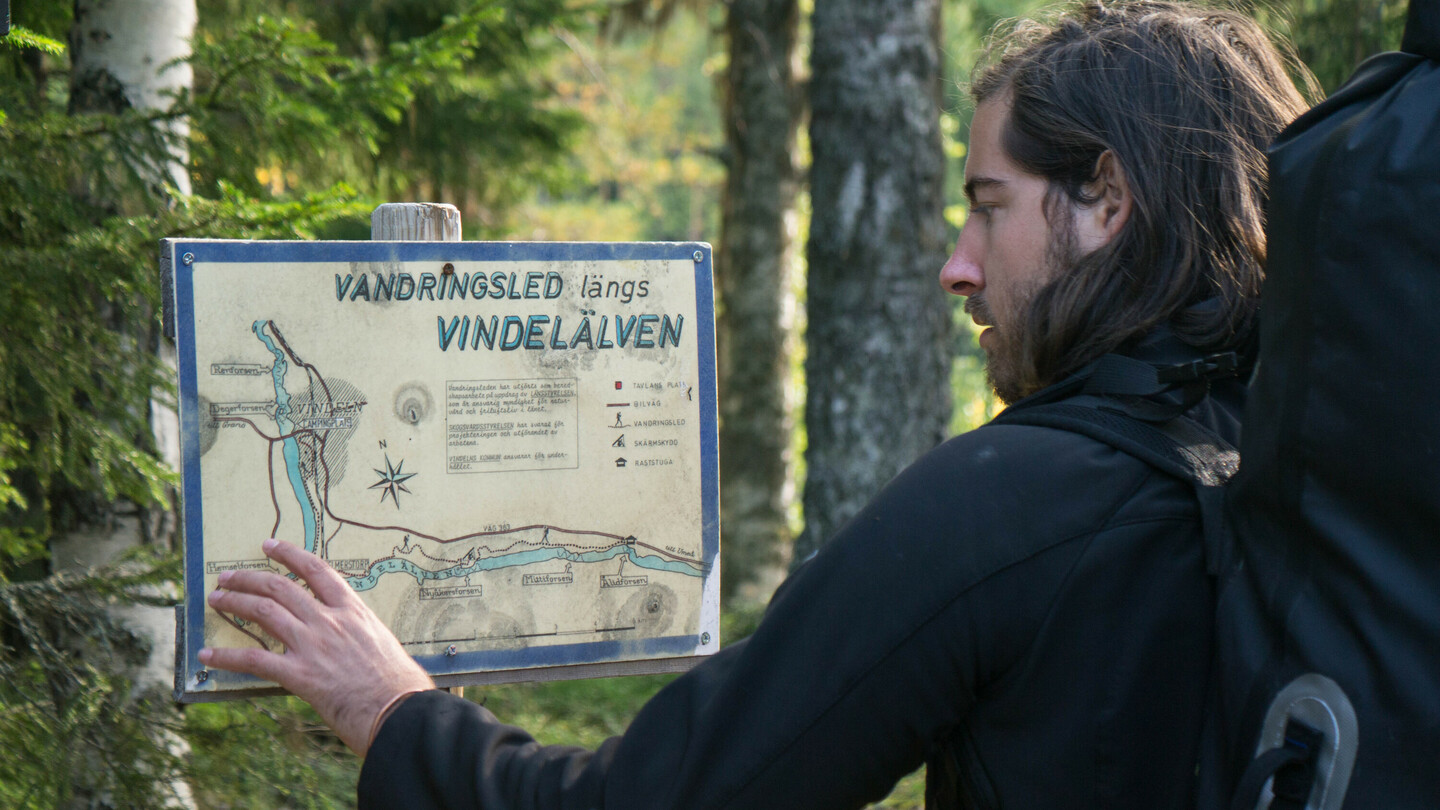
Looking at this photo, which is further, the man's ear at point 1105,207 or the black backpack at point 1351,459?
the man's ear at point 1105,207

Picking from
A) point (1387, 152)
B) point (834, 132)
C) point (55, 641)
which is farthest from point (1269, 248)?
point (834, 132)

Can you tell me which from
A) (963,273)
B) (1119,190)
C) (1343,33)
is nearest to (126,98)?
(963,273)

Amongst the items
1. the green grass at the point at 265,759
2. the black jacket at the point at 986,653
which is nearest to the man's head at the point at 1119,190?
the black jacket at the point at 986,653

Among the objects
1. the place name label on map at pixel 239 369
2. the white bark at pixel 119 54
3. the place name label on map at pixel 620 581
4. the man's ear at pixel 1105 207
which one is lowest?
the place name label on map at pixel 620 581

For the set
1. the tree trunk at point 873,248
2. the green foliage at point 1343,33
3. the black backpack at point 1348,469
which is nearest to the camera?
the black backpack at point 1348,469

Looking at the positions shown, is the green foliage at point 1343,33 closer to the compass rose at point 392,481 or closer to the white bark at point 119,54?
the white bark at point 119,54

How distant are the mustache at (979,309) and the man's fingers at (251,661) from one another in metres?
1.22

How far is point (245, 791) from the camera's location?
2.98 m

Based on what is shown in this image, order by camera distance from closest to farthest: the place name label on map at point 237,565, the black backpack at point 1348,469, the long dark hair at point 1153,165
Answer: the black backpack at point 1348,469 → the long dark hair at point 1153,165 → the place name label on map at point 237,565

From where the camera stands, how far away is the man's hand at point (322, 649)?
1.71 meters

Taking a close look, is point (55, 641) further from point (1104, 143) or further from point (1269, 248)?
point (1269, 248)

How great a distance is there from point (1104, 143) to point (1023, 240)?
0.60ft

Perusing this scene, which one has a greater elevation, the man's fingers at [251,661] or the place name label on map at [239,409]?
the place name label on map at [239,409]

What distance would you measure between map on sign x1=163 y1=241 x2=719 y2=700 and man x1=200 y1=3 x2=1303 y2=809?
0.13 metres
